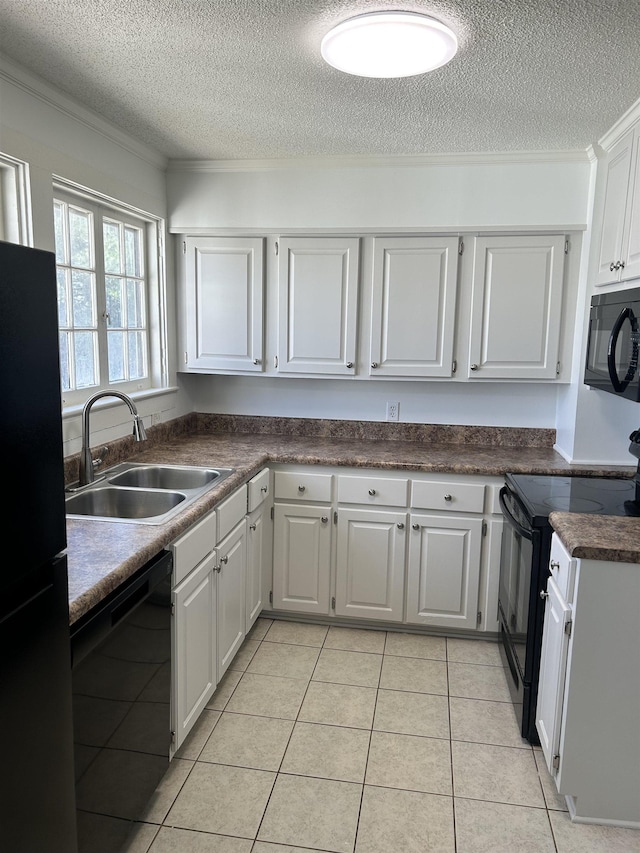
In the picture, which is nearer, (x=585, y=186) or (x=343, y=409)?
(x=585, y=186)

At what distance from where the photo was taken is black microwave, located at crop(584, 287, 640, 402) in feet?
7.35

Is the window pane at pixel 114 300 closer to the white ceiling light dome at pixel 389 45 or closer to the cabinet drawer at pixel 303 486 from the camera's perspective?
the cabinet drawer at pixel 303 486

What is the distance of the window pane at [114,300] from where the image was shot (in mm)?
2885

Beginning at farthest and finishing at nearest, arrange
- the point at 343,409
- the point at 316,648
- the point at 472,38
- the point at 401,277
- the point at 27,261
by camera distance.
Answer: the point at 343,409 < the point at 401,277 < the point at 316,648 < the point at 472,38 < the point at 27,261

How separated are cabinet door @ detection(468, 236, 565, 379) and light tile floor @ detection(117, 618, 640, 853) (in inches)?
57.0

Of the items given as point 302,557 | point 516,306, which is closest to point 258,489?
point 302,557

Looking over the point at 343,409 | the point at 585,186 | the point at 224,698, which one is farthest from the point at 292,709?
the point at 585,186

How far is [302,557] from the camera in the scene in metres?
3.14

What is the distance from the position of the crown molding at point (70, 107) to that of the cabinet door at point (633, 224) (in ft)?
6.96

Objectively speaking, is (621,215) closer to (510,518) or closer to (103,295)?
(510,518)

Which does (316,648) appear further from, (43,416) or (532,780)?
(43,416)

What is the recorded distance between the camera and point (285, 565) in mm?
3154

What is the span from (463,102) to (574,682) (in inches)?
80.6

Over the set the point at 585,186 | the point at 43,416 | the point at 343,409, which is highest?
the point at 585,186
